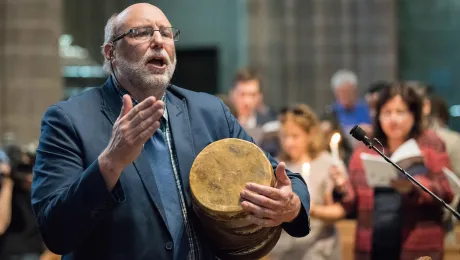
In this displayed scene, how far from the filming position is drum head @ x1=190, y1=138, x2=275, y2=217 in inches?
120

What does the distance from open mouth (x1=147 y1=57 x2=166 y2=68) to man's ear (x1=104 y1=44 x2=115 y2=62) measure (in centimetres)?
19

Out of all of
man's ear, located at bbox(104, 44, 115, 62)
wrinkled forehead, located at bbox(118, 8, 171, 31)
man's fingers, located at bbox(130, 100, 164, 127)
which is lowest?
man's fingers, located at bbox(130, 100, 164, 127)

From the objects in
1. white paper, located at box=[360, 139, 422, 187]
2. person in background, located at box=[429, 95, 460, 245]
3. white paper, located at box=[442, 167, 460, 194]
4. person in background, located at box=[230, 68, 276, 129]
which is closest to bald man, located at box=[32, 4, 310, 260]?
white paper, located at box=[360, 139, 422, 187]

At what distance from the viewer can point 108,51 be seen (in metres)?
3.37

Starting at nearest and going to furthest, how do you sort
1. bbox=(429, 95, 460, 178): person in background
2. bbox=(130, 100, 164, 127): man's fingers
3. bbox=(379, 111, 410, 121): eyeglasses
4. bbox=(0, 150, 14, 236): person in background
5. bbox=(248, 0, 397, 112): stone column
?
bbox=(130, 100, 164, 127): man's fingers < bbox=(379, 111, 410, 121): eyeglasses < bbox=(429, 95, 460, 178): person in background < bbox=(0, 150, 14, 236): person in background < bbox=(248, 0, 397, 112): stone column

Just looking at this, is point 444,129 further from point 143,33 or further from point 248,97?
point 143,33

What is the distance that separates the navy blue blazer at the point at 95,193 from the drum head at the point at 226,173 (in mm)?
81

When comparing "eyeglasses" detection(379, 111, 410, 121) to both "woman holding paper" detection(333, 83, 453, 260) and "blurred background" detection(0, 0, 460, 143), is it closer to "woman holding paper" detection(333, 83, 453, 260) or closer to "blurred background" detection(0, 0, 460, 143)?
"woman holding paper" detection(333, 83, 453, 260)

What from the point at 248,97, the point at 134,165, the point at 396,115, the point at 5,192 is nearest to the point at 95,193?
the point at 134,165

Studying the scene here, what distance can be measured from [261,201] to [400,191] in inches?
95.8

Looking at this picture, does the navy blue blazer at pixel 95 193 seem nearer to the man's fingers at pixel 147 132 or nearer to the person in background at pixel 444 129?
the man's fingers at pixel 147 132

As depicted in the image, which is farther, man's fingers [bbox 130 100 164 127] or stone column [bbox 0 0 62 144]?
stone column [bbox 0 0 62 144]

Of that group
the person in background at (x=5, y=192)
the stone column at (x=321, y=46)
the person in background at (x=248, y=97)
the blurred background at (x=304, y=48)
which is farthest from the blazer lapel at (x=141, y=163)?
the stone column at (x=321, y=46)

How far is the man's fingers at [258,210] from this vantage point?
2935 mm
